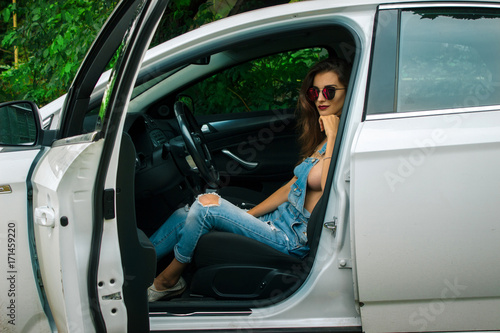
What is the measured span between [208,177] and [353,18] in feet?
3.08

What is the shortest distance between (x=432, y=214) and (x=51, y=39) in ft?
12.6

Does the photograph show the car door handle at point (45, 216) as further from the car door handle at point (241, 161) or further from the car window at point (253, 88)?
the car window at point (253, 88)

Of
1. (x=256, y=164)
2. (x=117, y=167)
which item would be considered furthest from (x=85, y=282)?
(x=256, y=164)

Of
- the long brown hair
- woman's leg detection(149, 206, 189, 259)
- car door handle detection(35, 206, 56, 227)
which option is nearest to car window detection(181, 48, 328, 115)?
the long brown hair

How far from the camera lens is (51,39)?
4.69 meters

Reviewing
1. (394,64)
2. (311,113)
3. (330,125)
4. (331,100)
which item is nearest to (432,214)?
(394,64)

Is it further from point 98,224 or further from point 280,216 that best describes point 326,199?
point 98,224

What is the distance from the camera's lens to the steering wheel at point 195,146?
2.50 meters

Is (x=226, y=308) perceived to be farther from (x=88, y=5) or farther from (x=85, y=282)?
(x=88, y=5)

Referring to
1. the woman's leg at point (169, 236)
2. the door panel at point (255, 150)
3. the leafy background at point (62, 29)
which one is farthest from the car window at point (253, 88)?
the woman's leg at point (169, 236)

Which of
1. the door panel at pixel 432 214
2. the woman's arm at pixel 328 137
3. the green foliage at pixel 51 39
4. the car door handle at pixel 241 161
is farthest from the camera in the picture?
the green foliage at pixel 51 39

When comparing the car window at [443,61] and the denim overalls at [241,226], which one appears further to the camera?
the denim overalls at [241,226]

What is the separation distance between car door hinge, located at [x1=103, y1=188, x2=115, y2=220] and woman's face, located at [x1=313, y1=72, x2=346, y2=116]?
112 centimetres

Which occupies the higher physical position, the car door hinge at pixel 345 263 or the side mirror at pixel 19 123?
the side mirror at pixel 19 123
